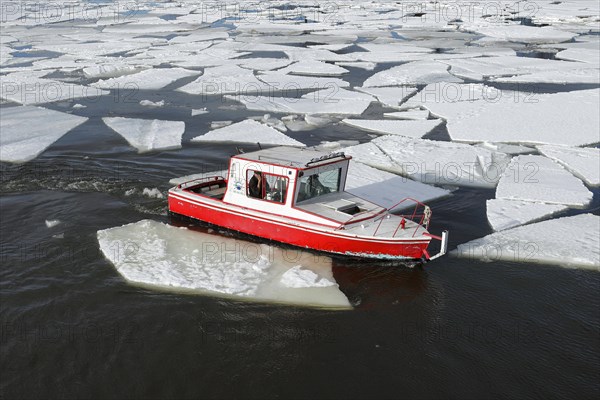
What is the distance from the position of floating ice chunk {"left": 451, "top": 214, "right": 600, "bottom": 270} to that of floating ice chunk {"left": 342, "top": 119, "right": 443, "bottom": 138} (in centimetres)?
682

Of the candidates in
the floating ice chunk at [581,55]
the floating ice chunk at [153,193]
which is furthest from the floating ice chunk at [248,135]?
the floating ice chunk at [581,55]

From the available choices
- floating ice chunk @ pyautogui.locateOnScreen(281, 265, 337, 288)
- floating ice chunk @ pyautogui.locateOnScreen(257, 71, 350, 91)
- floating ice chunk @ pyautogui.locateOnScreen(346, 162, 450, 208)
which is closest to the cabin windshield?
floating ice chunk @ pyautogui.locateOnScreen(281, 265, 337, 288)

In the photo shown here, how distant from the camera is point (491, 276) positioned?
10133 mm

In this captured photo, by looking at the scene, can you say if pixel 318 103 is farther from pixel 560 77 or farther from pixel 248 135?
pixel 560 77

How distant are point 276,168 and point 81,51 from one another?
27.6m

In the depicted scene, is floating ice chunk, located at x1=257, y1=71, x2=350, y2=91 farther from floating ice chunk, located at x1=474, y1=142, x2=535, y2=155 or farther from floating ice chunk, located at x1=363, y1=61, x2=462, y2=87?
floating ice chunk, located at x1=474, y1=142, x2=535, y2=155

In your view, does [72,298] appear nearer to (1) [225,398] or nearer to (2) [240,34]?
(1) [225,398]

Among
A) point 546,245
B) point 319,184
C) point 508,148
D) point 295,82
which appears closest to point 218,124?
point 295,82

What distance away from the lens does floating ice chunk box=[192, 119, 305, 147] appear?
17.1m

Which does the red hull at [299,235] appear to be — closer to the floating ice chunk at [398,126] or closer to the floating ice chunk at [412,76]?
the floating ice chunk at [398,126]

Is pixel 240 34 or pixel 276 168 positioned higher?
pixel 240 34

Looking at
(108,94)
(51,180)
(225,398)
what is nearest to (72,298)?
(225,398)

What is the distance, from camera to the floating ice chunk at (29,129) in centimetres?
1636

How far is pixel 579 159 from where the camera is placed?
15.3m
